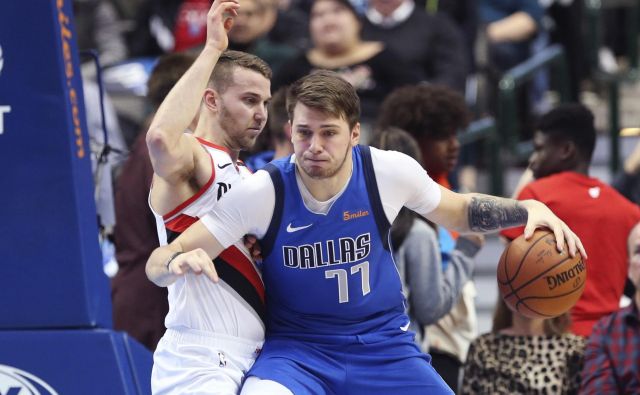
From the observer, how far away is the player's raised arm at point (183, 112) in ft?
15.4

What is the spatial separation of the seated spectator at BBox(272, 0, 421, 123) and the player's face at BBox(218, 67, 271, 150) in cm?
382

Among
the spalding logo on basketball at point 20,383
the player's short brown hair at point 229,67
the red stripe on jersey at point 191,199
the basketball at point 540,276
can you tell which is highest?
the player's short brown hair at point 229,67

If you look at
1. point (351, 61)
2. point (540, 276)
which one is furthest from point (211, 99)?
point (351, 61)

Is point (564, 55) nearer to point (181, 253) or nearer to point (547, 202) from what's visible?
point (547, 202)

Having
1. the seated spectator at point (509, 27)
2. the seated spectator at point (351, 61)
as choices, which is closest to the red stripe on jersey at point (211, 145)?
the seated spectator at point (351, 61)

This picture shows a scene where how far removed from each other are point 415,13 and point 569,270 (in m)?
4.92

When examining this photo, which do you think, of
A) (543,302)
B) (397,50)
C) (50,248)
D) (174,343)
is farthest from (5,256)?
(397,50)

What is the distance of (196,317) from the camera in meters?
4.85

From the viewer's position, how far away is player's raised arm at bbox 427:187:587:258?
5.06m

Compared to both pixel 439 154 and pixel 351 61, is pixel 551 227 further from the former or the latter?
pixel 351 61

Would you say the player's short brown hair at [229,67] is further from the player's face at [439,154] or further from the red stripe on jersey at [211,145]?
the player's face at [439,154]

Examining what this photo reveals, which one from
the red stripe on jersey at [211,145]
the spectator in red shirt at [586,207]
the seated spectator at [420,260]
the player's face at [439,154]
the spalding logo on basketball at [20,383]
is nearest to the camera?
the red stripe on jersey at [211,145]

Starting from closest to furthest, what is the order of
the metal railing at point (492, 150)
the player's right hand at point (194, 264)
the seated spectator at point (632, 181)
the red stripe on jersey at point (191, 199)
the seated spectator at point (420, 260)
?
the player's right hand at point (194, 264) → the red stripe on jersey at point (191, 199) → the seated spectator at point (420, 260) → the seated spectator at point (632, 181) → the metal railing at point (492, 150)

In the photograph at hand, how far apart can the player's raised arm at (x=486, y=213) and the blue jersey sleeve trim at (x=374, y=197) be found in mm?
288
